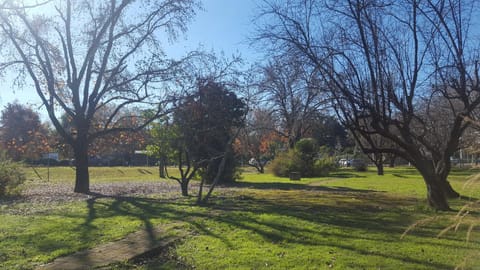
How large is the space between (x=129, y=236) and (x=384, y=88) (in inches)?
349

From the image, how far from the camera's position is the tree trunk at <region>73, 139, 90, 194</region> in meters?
19.5

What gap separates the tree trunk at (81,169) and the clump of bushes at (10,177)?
7.70ft

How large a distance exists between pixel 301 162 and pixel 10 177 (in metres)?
23.9

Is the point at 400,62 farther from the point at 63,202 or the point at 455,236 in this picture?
the point at 63,202

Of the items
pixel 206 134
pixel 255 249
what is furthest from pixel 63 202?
pixel 255 249

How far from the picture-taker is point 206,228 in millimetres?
9414

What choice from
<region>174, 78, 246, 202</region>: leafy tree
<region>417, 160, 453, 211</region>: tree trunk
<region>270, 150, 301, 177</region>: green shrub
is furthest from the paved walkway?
<region>270, 150, 301, 177</region>: green shrub

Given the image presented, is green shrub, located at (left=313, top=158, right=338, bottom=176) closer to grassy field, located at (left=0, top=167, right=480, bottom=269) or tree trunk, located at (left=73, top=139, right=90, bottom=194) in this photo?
tree trunk, located at (left=73, top=139, right=90, bottom=194)

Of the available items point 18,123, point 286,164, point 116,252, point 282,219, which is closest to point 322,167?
point 286,164

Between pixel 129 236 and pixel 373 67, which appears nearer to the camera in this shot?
pixel 129 236

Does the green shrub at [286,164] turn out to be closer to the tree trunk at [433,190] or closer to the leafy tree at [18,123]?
the tree trunk at [433,190]

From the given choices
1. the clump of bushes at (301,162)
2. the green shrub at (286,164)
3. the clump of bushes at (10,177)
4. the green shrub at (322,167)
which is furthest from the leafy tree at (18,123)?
the clump of bushes at (10,177)

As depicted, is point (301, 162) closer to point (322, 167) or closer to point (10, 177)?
point (322, 167)

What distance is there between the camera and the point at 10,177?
56.6ft
